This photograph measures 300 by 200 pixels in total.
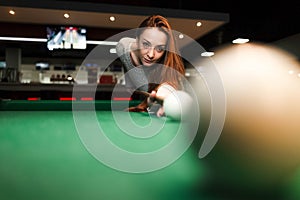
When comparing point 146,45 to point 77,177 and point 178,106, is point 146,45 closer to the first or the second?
point 178,106

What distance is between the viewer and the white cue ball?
0.95 meters

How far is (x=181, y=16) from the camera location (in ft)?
10.2

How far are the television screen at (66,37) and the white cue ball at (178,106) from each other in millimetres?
3171

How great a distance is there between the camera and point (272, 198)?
40 cm

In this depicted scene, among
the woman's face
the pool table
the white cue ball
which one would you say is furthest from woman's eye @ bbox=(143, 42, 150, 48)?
the pool table

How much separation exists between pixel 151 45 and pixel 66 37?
2.59 meters

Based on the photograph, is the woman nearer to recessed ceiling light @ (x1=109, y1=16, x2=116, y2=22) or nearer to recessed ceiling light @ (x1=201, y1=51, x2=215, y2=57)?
recessed ceiling light @ (x1=109, y1=16, x2=116, y2=22)

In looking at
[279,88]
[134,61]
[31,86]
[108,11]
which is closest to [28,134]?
[134,61]

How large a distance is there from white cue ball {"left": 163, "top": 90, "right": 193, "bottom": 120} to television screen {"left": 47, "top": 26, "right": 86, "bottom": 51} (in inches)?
125

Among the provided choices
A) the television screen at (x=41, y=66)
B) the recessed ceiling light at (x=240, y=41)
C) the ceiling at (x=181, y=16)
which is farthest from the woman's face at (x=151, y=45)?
the television screen at (x=41, y=66)

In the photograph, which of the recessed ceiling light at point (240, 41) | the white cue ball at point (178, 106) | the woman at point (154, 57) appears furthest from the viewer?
the recessed ceiling light at point (240, 41)

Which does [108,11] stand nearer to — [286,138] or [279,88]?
[279,88]

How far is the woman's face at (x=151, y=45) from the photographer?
5.40ft

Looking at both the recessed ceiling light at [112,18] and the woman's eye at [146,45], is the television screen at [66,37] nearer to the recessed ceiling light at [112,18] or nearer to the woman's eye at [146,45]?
the recessed ceiling light at [112,18]
